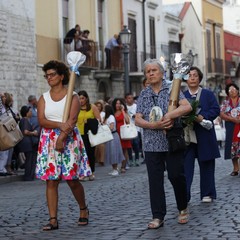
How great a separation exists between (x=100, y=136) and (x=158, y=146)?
8.02 meters

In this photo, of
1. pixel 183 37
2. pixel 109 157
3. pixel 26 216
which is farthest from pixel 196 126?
pixel 183 37

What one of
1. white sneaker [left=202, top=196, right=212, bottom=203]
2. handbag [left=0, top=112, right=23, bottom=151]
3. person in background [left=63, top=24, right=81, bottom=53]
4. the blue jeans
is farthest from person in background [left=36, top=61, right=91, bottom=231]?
person in background [left=63, top=24, right=81, bottom=53]

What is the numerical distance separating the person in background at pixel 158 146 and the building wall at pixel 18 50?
16097 mm

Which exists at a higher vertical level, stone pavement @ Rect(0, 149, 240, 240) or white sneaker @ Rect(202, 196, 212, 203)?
white sneaker @ Rect(202, 196, 212, 203)

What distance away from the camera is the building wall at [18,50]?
81.9ft

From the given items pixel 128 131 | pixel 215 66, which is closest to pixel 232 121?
pixel 128 131

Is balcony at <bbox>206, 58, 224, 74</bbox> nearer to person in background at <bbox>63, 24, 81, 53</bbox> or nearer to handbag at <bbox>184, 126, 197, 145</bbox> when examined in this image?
person in background at <bbox>63, 24, 81, 53</bbox>

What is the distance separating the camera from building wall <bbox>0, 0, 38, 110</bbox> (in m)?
25.0

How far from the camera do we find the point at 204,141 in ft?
35.0

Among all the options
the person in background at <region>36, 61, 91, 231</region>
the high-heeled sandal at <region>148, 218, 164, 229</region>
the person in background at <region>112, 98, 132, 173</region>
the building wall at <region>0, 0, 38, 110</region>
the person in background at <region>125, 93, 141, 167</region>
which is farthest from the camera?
the building wall at <region>0, 0, 38, 110</region>

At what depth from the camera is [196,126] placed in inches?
420

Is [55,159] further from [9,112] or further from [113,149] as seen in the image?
[113,149]

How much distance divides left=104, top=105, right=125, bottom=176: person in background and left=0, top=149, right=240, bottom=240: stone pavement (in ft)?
10.6

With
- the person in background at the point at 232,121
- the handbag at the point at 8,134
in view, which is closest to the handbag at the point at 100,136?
the person in background at the point at 232,121
